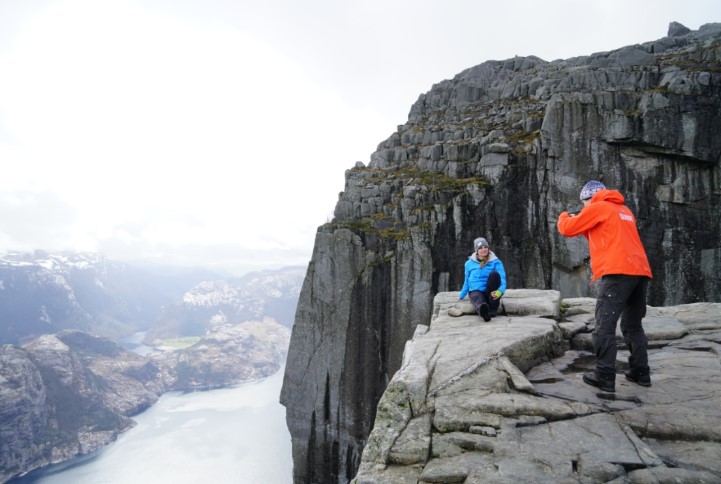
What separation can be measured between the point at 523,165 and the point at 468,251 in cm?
760

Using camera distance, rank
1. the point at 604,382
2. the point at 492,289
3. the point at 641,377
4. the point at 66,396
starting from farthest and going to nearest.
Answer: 1. the point at 66,396
2. the point at 492,289
3. the point at 641,377
4. the point at 604,382

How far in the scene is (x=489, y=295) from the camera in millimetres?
10859

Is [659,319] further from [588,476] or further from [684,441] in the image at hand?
[588,476]

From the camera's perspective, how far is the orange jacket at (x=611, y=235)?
641 centimetres

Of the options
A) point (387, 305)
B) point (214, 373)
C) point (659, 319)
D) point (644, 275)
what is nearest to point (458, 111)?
point (387, 305)

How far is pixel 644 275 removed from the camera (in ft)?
21.1

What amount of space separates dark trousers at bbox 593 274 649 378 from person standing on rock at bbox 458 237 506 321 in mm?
3883

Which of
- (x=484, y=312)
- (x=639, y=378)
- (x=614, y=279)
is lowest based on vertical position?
(x=639, y=378)

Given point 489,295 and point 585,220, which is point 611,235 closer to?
point 585,220

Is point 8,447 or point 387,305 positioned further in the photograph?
point 8,447

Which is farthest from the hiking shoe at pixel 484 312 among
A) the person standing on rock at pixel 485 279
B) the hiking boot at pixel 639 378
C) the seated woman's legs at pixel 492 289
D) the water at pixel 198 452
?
the water at pixel 198 452

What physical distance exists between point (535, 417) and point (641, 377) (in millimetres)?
2522

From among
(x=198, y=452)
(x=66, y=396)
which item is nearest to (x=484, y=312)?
(x=198, y=452)

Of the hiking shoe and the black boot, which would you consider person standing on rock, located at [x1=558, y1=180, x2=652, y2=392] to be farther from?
the hiking shoe
